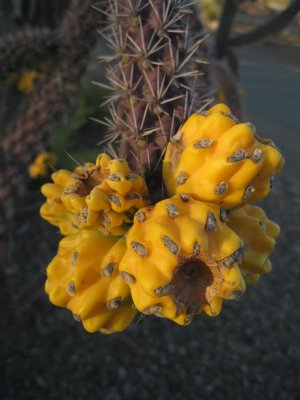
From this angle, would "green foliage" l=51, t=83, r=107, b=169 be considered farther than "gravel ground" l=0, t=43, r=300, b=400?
Yes

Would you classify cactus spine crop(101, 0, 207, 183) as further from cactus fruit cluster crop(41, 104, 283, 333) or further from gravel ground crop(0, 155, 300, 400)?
gravel ground crop(0, 155, 300, 400)

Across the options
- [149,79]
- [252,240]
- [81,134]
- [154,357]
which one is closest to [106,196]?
[252,240]

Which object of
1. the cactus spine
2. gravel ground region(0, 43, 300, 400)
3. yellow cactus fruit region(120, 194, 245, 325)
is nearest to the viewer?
yellow cactus fruit region(120, 194, 245, 325)

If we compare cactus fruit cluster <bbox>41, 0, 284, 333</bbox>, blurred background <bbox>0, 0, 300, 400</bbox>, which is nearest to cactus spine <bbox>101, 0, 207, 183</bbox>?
cactus fruit cluster <bbox>41, 0, 284, 333</bbox>

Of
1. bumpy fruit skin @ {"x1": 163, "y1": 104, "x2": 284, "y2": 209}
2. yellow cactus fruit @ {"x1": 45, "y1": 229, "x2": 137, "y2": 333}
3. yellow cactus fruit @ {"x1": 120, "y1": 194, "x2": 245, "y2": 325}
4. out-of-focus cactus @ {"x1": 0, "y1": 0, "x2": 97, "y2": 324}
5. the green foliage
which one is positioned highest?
bumpy fruit skin @ {"x1": 163, "y1": 104, "x2": 284, "y2": 209}

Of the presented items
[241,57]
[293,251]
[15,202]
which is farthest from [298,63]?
[15,202]

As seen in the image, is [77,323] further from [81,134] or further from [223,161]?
[81,134]

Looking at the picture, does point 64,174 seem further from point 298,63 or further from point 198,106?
point 298,63

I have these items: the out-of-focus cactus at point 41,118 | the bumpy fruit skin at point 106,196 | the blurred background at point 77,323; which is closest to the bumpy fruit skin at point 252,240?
the bumpy fruit skin at point 106,196
